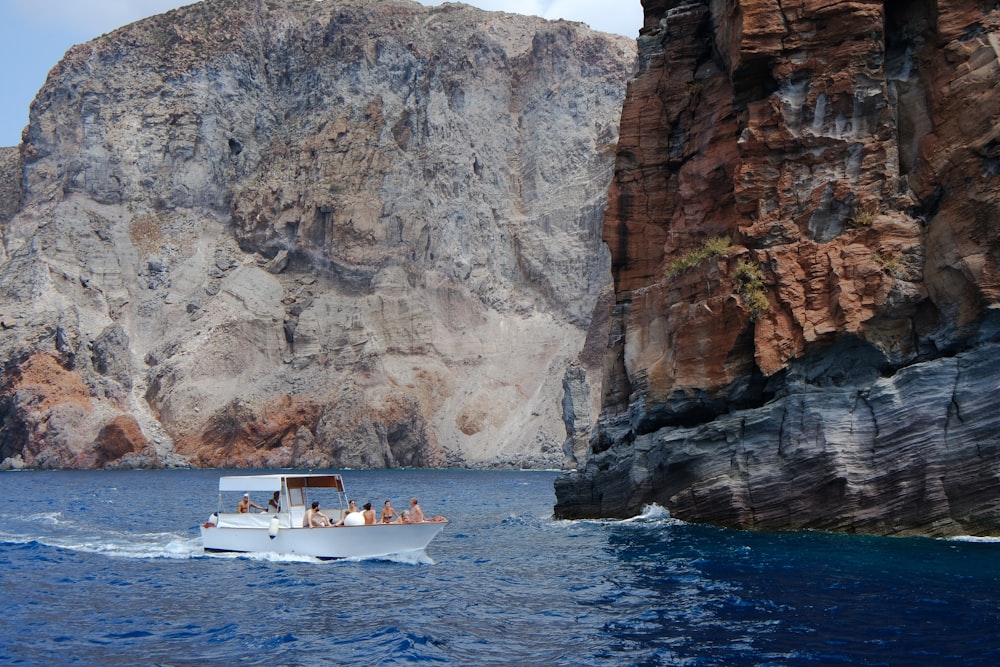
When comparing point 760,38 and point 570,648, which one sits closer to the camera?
point 570,648

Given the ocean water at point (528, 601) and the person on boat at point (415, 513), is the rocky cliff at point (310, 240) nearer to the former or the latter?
the ocean water at point (528, 601)

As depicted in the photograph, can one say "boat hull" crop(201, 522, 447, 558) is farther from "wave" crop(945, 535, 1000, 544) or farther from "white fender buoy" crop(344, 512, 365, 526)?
"wave" crop(945, 535, 1000, 544)

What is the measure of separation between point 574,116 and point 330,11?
3784 cm

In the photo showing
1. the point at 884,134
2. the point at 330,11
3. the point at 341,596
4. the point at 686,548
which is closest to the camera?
the point at 341,596

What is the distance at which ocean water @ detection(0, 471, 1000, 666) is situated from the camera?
16.9m

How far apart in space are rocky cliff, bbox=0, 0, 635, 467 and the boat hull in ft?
217

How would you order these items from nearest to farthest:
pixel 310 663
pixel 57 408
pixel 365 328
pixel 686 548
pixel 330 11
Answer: pixel 310 663
pixel 686 548
pixel 57 408
pixel 365 328
pixel 330 11

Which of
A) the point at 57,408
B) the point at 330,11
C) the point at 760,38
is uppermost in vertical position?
the point at 330,11

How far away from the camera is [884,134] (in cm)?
3122

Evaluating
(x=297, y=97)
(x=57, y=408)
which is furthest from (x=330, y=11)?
(x=57, y=408)

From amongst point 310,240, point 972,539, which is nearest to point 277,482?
point 972,539

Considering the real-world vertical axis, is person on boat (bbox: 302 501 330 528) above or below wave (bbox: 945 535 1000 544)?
above

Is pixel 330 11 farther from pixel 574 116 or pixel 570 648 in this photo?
pixel 570 648

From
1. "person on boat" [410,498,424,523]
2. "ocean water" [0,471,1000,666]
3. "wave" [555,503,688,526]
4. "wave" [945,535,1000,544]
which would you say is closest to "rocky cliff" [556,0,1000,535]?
Answer: "wave" [945,535,1000,544]
